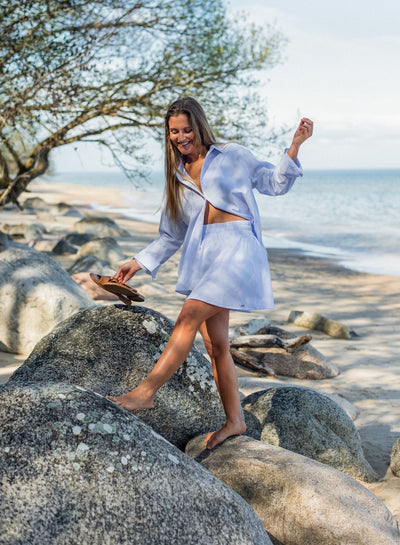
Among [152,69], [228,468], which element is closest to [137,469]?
[228,468]

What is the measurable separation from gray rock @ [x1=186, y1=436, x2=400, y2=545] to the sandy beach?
3.01 feet

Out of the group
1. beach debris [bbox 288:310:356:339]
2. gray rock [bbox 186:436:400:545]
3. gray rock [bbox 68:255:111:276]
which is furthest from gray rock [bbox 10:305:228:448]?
gray rock [bbox 68:255:111:276]

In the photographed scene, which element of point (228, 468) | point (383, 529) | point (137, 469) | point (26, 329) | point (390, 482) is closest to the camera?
point (137, 469)

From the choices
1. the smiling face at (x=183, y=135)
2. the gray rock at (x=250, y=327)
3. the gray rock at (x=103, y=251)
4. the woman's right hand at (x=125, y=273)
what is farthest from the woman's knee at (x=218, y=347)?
the gray rock at (x=103, y=251)

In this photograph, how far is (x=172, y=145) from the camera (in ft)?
12.4

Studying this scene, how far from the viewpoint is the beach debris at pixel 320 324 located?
8.71m

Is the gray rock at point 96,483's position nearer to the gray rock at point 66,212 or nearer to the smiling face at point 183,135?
the smiling face at point 183,135

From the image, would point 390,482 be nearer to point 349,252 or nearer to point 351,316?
point 351,316

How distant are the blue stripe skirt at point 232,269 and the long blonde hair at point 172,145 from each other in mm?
312

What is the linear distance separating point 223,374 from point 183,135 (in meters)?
1.50

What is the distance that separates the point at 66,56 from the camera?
9.59 meters

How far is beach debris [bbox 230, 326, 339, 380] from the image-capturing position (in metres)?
6.79

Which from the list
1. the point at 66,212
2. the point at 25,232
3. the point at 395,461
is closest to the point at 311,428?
the point at 395,461

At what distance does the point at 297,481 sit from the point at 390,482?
165cm
